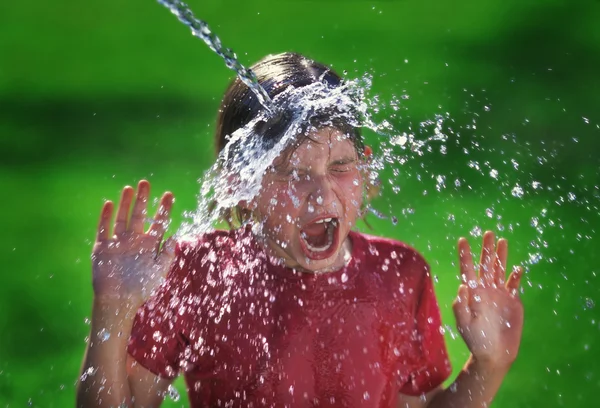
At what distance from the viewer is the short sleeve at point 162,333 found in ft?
3.43

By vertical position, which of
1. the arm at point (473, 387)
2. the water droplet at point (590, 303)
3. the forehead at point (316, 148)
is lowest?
the water droplet at point (590, 303)

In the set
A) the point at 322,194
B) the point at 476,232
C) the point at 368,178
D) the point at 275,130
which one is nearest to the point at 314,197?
the point at 322,194

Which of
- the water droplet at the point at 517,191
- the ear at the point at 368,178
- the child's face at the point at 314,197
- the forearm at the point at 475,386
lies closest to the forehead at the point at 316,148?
the child's face at the point at 314,197

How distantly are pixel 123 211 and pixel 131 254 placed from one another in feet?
0.21

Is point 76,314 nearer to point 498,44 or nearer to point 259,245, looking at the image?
point 259,245

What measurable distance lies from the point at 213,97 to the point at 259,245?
110 cm

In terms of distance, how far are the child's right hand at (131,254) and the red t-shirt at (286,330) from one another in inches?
2.1

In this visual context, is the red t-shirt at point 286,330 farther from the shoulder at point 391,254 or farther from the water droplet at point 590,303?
the water droplet at point 590,303

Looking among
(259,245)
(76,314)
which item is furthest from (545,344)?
(76,314)

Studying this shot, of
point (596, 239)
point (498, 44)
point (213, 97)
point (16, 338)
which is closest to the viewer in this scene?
point (16, 338)

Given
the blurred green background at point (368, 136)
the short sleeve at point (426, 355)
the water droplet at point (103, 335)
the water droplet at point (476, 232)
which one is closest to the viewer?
the water droplet at point (103, 335)

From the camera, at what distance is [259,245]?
110 centimetres

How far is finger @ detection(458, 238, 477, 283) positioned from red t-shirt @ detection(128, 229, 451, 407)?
61 millimetres

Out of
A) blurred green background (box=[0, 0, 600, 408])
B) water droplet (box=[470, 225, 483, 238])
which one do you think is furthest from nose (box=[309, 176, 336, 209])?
water droplet (box=[470, 225, 483, 238])
